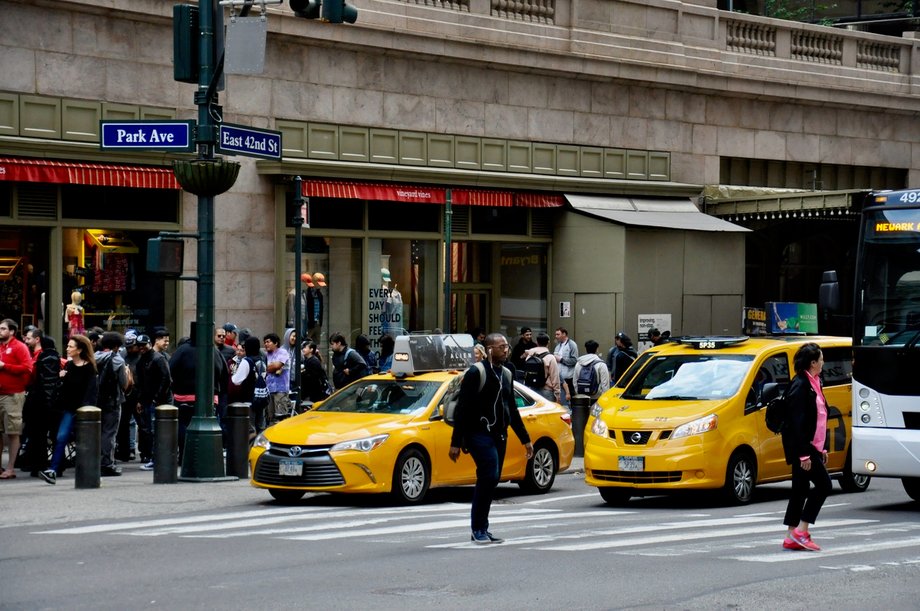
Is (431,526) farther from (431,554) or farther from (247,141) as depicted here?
(247,141)

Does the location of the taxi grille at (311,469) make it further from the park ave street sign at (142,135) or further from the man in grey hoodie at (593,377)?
the man in grey hoodie at (593,377)

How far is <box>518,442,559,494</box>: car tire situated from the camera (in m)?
17.8

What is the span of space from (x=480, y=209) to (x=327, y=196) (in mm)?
4189

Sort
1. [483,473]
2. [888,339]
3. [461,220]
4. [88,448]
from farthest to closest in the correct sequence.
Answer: [461,220]
[88,448]
[888,339]
[483,473]

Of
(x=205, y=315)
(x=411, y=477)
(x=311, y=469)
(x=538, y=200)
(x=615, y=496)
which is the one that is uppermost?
(x=538, y=200)

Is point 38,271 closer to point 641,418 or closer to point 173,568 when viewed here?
point 641,418

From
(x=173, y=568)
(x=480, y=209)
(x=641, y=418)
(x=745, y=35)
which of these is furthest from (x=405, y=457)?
(x=745, y=35)

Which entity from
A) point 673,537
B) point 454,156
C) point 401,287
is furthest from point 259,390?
point 673,537

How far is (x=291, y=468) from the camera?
15.6 meters

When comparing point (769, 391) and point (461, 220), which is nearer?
point (769, 391)

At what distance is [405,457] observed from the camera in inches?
627

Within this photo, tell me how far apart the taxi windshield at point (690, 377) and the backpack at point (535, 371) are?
6.37 m

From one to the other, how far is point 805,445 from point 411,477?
524cm

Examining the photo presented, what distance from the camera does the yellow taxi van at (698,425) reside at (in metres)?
15.7
